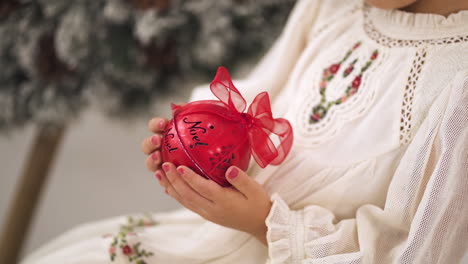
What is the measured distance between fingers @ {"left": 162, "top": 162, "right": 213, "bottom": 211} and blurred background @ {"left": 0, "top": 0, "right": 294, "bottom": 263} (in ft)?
2.16

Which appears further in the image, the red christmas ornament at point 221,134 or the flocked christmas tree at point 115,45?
the flocked christmas tree at point 115,45

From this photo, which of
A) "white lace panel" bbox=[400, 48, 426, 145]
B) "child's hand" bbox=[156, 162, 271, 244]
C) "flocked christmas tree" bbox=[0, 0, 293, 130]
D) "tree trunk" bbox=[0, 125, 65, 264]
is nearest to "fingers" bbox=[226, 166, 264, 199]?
"child's hand" bbox=[156, 162, 271, 244]

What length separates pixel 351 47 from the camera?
66 cm

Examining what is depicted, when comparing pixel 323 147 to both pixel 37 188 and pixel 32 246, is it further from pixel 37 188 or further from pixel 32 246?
pixel 32 246

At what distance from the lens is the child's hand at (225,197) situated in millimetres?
494

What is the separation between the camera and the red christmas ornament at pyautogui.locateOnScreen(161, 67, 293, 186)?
484mm

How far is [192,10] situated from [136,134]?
0.55 meters

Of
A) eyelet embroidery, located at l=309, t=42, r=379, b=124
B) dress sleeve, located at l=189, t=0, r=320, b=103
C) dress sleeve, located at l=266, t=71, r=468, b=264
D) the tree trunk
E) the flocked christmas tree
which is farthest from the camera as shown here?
Answer: the tree trunk

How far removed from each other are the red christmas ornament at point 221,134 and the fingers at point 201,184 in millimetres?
10

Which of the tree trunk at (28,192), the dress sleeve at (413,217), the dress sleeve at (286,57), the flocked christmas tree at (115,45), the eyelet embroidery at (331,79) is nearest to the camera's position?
the dress sleeve at (413,217)

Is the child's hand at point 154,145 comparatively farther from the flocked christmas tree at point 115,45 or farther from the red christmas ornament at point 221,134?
the flocked christmas tree at point 115,45

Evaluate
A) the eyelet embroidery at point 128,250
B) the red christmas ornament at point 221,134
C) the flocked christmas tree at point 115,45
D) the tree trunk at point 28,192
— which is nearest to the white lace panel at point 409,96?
the red christmas ornament at point 221,134

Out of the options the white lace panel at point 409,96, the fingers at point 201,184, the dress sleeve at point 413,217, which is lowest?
the dress sleeve at point 413,217

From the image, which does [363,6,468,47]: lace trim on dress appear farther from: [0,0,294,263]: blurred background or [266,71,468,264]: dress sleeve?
[0,0,294,263]: blurred background
